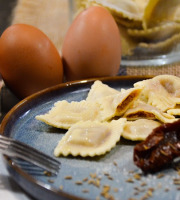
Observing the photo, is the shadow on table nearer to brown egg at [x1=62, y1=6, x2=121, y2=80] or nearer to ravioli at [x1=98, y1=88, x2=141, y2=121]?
ravioli at [x1=98, y1=88, x2=141, y2=121]

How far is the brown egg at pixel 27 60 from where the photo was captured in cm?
166

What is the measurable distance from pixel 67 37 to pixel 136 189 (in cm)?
111

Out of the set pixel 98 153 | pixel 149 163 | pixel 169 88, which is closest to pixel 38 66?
pixel 169 88

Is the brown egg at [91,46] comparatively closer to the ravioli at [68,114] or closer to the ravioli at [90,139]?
the ravioli at [68,114]

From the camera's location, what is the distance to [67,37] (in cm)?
188

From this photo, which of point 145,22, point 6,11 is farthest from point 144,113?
point 6,11

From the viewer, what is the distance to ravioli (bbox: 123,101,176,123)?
1304mm

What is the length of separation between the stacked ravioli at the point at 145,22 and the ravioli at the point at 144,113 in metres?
Result: 0.83

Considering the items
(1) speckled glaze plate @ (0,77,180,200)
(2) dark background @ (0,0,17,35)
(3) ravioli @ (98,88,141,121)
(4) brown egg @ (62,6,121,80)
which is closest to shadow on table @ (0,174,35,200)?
(1) speckled glaze plate @ (0,77,180,200)

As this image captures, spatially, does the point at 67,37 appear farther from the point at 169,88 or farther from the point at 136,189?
the point at 136,189

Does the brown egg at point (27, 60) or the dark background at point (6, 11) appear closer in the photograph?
the brown egg at point (27, 60)

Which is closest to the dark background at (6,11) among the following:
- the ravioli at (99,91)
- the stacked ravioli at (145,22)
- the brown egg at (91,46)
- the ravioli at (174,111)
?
the stacked ravioli at (145,22)

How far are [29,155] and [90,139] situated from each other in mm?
228

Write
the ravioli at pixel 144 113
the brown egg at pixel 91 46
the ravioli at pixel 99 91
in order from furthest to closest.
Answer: the brown egg at pixel 91 46 → the ravioli at pixel 99 91 → the ravioli at pixel 144 113
